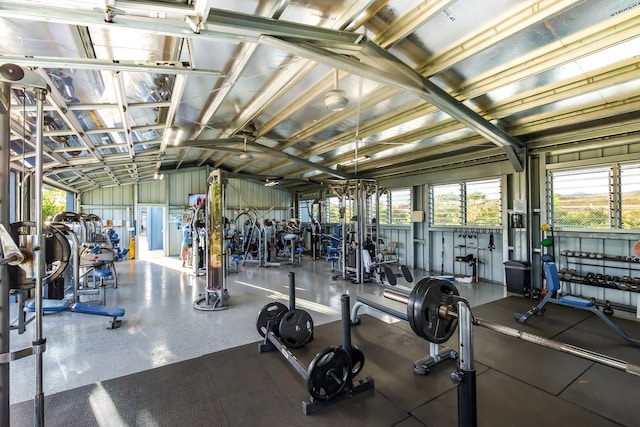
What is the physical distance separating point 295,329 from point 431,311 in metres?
1.82

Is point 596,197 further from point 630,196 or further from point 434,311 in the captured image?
point 434,311

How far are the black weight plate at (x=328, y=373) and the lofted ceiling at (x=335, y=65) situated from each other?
2.23 metres

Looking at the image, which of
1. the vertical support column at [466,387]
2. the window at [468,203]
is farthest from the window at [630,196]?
the vertical support column at [466,387]

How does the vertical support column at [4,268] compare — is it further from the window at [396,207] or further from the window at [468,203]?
the window at [396,207]

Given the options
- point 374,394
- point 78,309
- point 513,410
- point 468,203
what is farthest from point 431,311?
point 468,203

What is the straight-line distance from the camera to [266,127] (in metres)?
5.57

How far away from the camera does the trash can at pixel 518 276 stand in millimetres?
5199

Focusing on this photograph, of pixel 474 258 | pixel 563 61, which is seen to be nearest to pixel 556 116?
pixel 563 61

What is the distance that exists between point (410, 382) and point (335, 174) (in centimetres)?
628

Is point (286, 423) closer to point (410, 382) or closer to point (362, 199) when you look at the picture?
point (410, 382)

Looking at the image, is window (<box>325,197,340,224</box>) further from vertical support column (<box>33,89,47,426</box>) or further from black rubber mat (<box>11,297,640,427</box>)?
vertical support column (<box>33,89,47,426</box>)

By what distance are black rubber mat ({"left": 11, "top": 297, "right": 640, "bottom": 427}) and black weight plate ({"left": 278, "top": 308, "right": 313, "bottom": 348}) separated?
0.43ft

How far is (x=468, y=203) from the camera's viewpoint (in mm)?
6668

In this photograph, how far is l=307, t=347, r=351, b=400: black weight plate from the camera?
7.17ft
